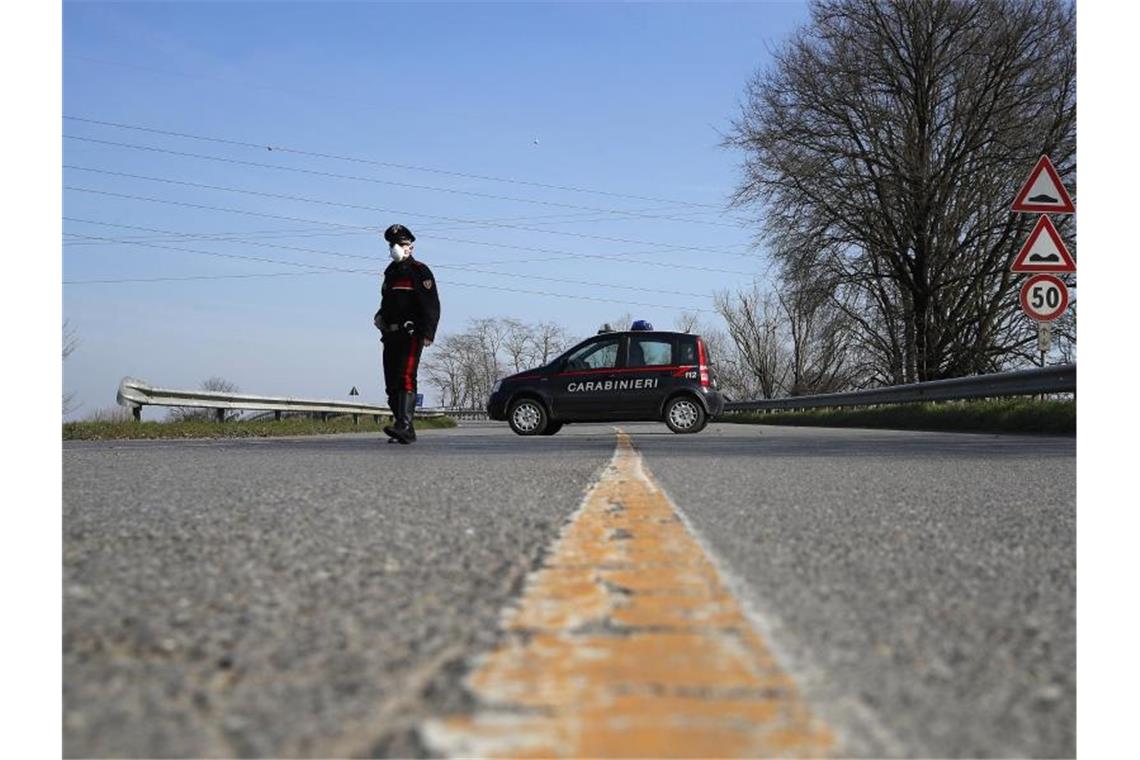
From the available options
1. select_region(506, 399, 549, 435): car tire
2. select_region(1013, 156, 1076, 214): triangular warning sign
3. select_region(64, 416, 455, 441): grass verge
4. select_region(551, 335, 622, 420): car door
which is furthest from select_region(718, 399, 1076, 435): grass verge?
select_region(64, 416, 455, 441): grass verge

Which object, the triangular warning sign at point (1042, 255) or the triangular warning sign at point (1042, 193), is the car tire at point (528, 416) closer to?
the triangular warning sign at point (1042, 255)

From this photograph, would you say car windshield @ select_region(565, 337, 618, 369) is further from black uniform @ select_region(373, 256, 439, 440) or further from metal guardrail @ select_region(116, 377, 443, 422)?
metal guardrail @ select_region(116, 377, 443, 422)

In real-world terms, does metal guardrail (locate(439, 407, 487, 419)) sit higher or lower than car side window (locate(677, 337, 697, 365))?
lower

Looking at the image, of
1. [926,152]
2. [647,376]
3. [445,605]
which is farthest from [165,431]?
[926,152]

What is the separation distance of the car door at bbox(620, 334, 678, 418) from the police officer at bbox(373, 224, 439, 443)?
16.7 feet

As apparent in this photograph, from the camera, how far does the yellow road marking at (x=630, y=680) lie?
1.12m

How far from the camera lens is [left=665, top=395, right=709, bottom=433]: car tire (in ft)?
44.7

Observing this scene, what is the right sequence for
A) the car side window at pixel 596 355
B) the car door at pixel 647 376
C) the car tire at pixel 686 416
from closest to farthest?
the car tire at pixel 686 416 < the car door at pixel 647 376 < the car side window at pixel 596 355

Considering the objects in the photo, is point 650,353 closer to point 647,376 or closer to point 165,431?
point 647,376

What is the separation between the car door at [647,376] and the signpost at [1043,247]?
16.1 feet

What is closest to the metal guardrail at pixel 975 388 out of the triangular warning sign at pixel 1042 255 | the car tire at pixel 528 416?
the triangular warning sign at pixel 1042 255

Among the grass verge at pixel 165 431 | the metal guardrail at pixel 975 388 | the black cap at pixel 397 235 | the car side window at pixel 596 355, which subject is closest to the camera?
the black cap at pixel 397 235

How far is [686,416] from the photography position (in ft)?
44.8

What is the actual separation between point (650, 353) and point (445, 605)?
12.3m
